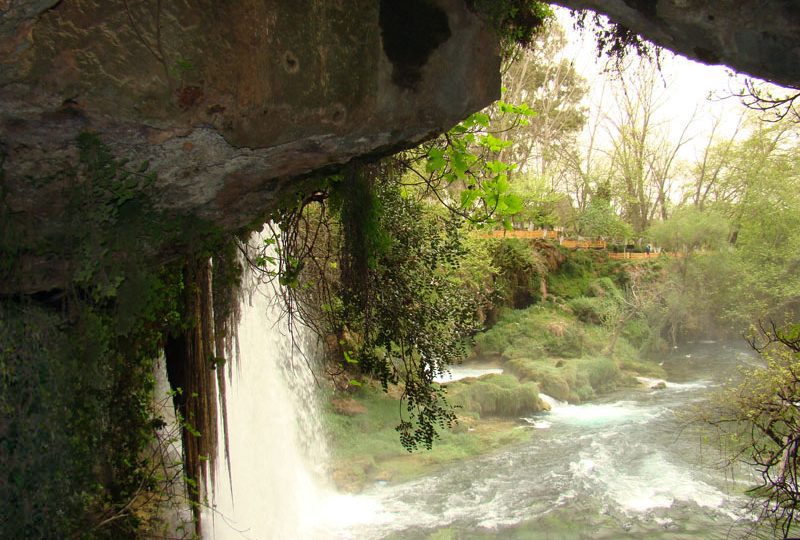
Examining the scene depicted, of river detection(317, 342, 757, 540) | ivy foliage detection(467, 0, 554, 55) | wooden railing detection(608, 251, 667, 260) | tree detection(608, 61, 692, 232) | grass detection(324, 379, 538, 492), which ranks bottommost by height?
river detection(317, 342, 757, 540)

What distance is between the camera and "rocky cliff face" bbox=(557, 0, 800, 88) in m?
2.88

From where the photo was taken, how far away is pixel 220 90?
107 inches

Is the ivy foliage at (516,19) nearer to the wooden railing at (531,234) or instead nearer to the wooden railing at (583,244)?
the wooden railing at (531,234)

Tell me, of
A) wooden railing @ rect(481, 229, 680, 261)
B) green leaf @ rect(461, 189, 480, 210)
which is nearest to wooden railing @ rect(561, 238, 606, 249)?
wooden railing @ rect(481, 229, 680, 261)

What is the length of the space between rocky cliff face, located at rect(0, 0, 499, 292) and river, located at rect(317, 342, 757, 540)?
7032mm

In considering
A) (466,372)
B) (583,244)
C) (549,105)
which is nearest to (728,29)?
(466,372)

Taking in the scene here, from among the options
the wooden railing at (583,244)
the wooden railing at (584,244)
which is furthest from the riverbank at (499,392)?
the wooden railing at (583,244)

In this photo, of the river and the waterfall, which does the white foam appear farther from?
the waterfall

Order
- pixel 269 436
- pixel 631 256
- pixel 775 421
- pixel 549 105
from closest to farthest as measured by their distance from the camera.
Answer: pixel 775 421 < pixel 269 436 < pixel 631 256 < pixel 549 105

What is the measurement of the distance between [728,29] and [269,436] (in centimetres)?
862

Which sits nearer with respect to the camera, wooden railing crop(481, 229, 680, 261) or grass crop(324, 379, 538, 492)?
grass crop(324, 379, 538, 492)

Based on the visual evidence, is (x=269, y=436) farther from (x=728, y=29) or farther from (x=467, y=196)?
(x=728, y=29)

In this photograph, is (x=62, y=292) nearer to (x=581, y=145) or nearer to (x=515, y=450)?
(x=515, y=450)

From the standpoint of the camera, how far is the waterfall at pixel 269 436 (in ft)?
26.1
